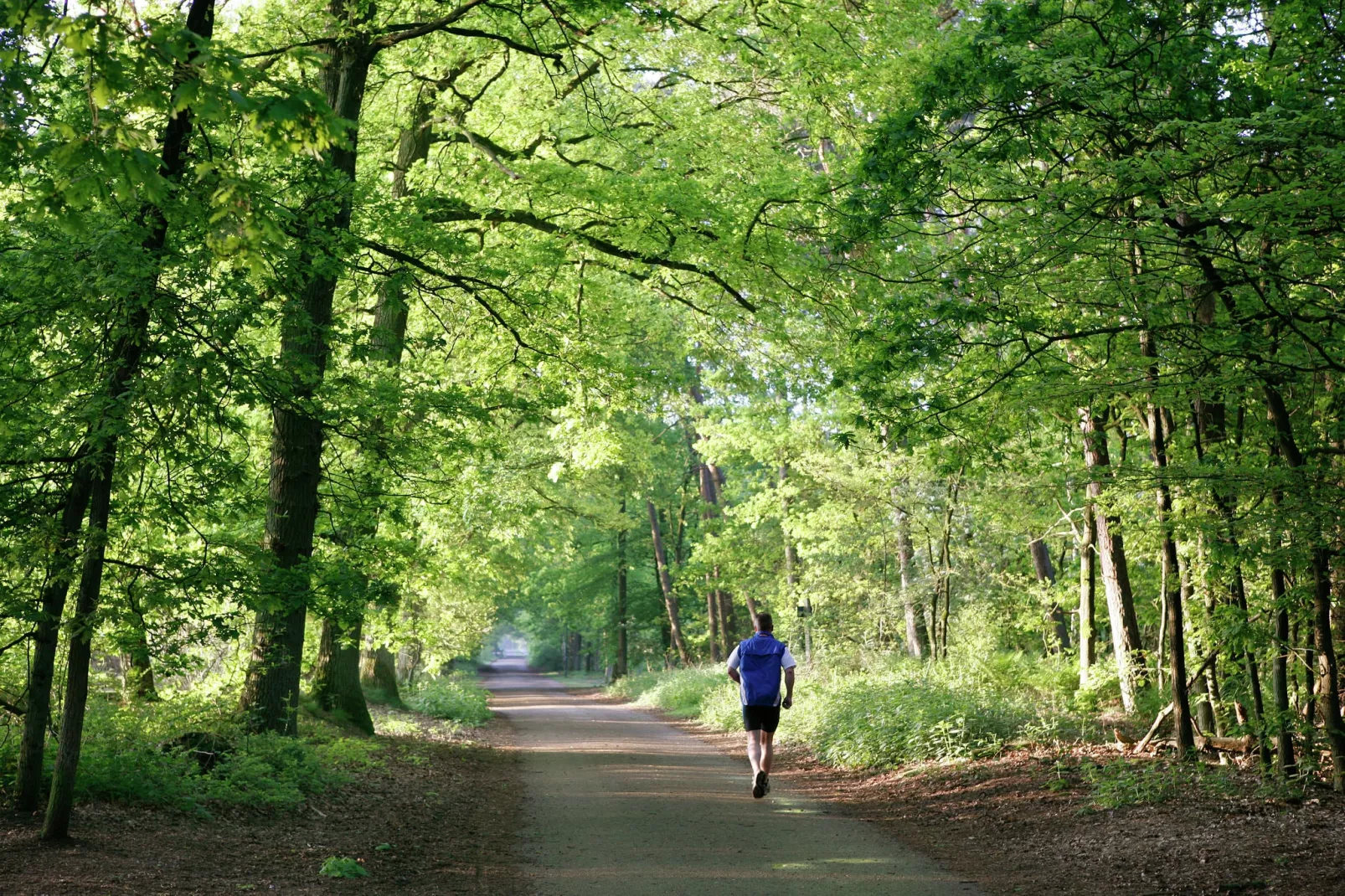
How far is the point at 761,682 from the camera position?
1016 centimetres

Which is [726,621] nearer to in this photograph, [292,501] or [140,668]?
[292,501]

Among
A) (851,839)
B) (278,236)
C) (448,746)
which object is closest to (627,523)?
(448,746)

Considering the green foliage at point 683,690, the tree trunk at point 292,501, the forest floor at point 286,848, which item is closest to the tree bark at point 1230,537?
the forest floor at point 286,848

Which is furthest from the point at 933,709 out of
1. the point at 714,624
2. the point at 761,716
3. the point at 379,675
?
the point at 714,624

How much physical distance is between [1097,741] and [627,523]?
20.8 m

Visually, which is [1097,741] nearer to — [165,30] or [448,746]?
[448,746]

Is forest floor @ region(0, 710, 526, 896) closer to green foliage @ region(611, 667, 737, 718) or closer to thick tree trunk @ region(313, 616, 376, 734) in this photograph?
thick tree trunk @ region(313, 616, 376, 734)

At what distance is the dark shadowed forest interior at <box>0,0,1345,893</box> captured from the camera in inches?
244

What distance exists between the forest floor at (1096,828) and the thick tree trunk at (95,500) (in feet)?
20.6

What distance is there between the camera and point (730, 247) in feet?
39.5

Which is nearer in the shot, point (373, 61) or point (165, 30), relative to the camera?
point (165, 30)

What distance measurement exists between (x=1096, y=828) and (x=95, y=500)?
7974mm

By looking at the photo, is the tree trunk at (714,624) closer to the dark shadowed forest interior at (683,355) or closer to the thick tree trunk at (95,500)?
the dark shadowed forest interior at (683,355)

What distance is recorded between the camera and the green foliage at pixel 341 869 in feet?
23.4
